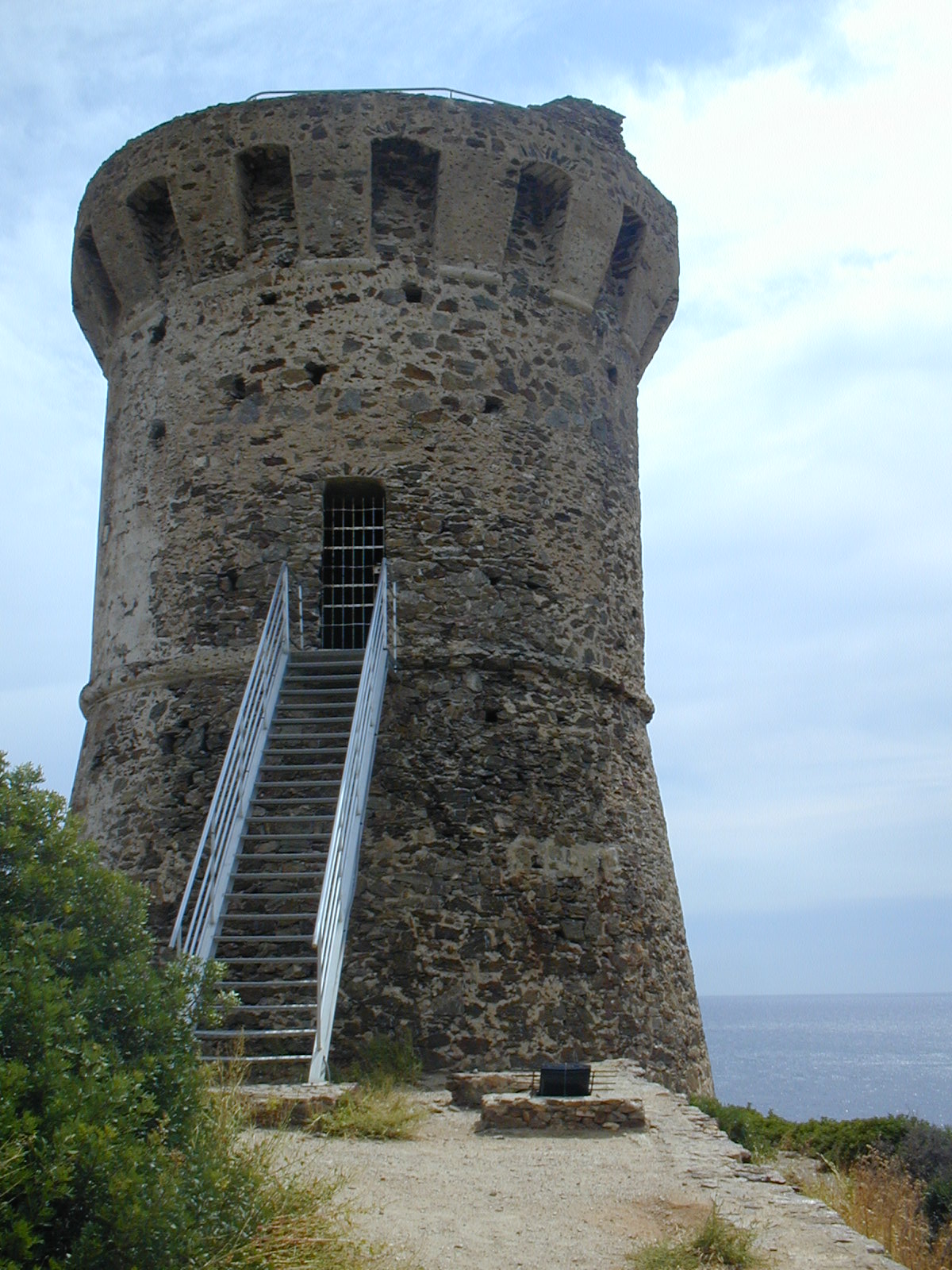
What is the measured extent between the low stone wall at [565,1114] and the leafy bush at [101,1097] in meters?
2.56

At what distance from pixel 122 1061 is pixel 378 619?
5.99m

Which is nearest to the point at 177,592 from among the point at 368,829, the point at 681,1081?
the point at 368,829

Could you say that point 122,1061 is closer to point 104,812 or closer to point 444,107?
point 104,812

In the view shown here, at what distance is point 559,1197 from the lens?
19.5 ft

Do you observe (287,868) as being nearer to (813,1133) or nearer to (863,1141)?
(813,1133)

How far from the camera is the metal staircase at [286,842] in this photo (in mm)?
8672

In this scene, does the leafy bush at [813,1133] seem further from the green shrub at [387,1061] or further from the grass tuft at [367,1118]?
the grass tuft at [367,1118]

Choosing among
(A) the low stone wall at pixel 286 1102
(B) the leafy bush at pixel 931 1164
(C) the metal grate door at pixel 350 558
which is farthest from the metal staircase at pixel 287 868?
A: (B) the leafy bush at pixel 931 1164

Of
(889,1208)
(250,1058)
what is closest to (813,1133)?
(889,1208)

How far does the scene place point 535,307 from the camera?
12.1m

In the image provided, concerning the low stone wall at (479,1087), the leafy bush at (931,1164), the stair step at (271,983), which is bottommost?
the leafy bush at (931,1164)

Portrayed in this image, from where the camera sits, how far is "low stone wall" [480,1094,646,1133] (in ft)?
25.0

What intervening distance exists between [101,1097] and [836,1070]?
66.8 meters

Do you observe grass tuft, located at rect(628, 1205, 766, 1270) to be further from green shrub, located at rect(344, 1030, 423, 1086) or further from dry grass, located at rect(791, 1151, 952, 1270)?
green shrub, located at rect(344, 1030, 423, 1086)
